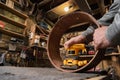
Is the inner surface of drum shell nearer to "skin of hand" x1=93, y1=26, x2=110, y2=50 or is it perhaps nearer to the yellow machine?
the yellow machine

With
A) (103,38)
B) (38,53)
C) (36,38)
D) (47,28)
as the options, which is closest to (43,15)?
(47,28)

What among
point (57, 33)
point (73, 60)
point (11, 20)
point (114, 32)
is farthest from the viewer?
point (11, 20)

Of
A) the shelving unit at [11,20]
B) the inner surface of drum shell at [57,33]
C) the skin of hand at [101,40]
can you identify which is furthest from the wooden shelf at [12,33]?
the skin of hand at [101,40]

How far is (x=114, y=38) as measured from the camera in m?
0.45

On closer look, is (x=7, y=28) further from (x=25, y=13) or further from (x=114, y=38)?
(x=114, y=38)

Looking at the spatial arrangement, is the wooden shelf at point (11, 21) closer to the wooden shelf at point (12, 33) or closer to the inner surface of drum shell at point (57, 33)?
the wooden shelf at point (12, 33)

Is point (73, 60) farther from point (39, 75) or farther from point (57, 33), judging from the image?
point (39, 75)

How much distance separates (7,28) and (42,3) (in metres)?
1.03

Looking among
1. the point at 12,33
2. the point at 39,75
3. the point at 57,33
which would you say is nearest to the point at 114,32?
the point at 39,75

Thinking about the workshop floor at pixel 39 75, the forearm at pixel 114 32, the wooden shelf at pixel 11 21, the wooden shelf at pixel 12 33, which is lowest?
the workshop floor at pixel 39 75

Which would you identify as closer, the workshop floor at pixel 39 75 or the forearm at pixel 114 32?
the forearm at pixel 114 32

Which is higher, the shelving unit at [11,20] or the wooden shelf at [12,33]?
the shelving unit at [11,20]

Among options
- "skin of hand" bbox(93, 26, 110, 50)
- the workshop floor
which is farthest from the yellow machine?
"skin of hand" bbox(93, 26, 110, 50)

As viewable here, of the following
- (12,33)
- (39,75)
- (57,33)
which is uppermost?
(12,33)
